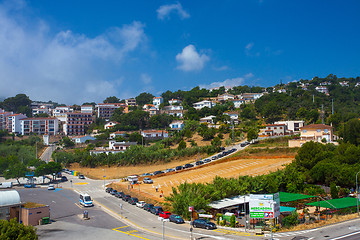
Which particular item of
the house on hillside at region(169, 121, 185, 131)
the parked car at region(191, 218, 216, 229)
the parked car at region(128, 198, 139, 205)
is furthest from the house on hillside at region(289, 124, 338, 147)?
the house on hillside at region(169, 121, 185, 131)

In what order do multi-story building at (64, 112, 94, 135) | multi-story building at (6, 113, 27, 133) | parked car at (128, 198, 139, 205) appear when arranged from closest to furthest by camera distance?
parked car at (128, 198, 139, 205) < multi-story building at (6, 113, 27, 133) < multi-story building at (64, 112, 94, 135)

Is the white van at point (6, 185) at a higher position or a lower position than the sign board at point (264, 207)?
lower

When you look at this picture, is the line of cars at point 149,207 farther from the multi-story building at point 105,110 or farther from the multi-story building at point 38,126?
the multi-story building at point 105,110

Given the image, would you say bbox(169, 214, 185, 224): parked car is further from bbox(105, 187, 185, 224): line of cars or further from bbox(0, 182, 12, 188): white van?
bbox(0, 182, 12, 188): white van

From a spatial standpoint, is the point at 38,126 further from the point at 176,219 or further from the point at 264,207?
the point at 264,207

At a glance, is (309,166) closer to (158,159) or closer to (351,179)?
(351,179)

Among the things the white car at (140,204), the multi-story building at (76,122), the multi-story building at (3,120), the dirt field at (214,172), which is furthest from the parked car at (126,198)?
the multi-story building at (3,120)

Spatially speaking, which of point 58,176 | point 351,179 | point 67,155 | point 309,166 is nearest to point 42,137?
point 67,155
